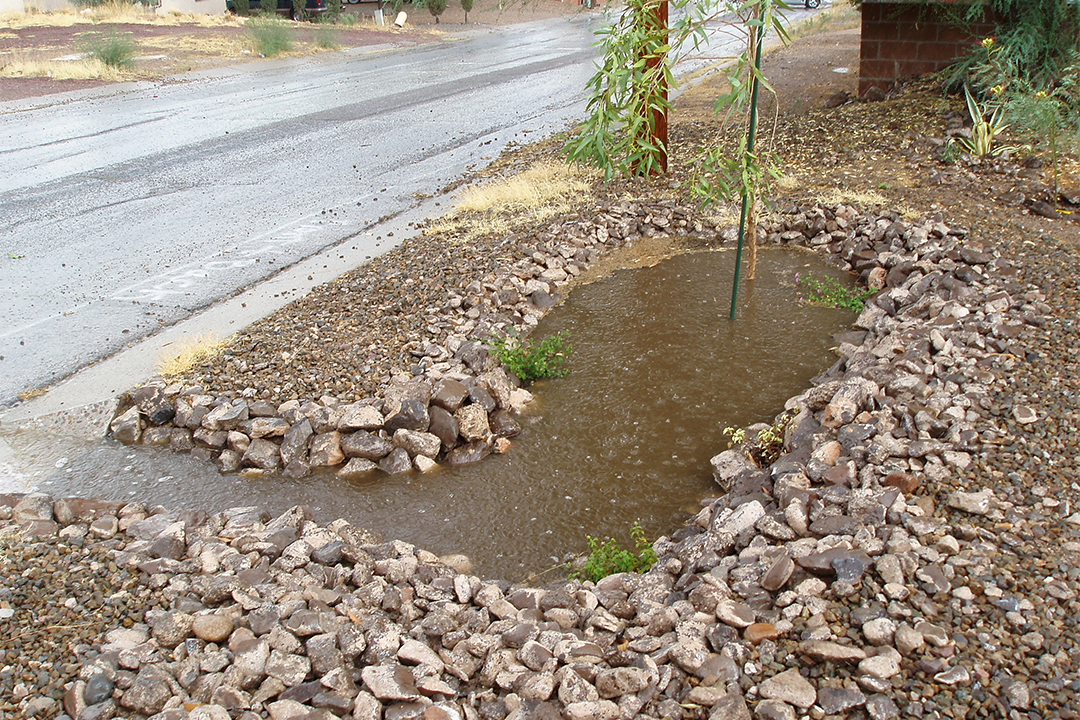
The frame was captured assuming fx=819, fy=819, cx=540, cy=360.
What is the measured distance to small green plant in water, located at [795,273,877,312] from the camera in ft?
20.6

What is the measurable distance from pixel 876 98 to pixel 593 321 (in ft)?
23.3

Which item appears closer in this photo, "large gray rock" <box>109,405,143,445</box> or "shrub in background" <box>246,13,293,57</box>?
"large gray rock" <box>109,405,143,445</box>

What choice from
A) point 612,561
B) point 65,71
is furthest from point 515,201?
point 65,71

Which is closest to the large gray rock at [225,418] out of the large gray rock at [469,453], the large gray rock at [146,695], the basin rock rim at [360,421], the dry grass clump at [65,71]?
the basin rock rim at [360,421]

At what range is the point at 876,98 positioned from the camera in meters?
11.1

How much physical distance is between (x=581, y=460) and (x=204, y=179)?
765 centimetres

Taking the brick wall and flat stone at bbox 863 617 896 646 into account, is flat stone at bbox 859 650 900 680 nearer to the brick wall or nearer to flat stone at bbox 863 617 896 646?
Result: flat stone at bbox 863 617 896 646

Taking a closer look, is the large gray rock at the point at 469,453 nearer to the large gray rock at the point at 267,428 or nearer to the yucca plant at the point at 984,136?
the large gray rock at the point at 267,428

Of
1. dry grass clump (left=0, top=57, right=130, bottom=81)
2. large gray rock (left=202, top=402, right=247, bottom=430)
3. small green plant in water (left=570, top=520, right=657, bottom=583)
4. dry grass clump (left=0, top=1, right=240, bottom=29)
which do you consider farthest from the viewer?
dry grass clump (left=0, top=1, right=240, bottom=29)

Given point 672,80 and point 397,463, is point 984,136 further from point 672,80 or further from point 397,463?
point 397,463

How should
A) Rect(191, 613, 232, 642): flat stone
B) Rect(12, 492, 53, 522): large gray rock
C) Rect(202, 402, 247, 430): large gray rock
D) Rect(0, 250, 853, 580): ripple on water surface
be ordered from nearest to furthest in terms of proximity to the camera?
Rect(191, 613, 232, 642): flat stone
Rect(12, 492, 53, 522): large gray rock
Rect(0, 250, 853, 580): ripple on water surface
Rect(202, 402, 247, 430): large gray rock

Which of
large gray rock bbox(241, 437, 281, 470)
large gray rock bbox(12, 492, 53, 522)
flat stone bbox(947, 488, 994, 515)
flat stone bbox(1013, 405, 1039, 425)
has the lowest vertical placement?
large gray rock bbox(241, 437, 281, 470)

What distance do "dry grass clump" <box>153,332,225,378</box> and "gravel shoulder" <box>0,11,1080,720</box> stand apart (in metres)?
1.54

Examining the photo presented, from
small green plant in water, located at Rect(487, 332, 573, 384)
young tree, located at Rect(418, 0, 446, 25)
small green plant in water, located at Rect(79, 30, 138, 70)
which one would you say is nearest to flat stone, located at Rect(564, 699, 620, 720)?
small green plant in water, located at Rect(487, 332, 573, 384)
